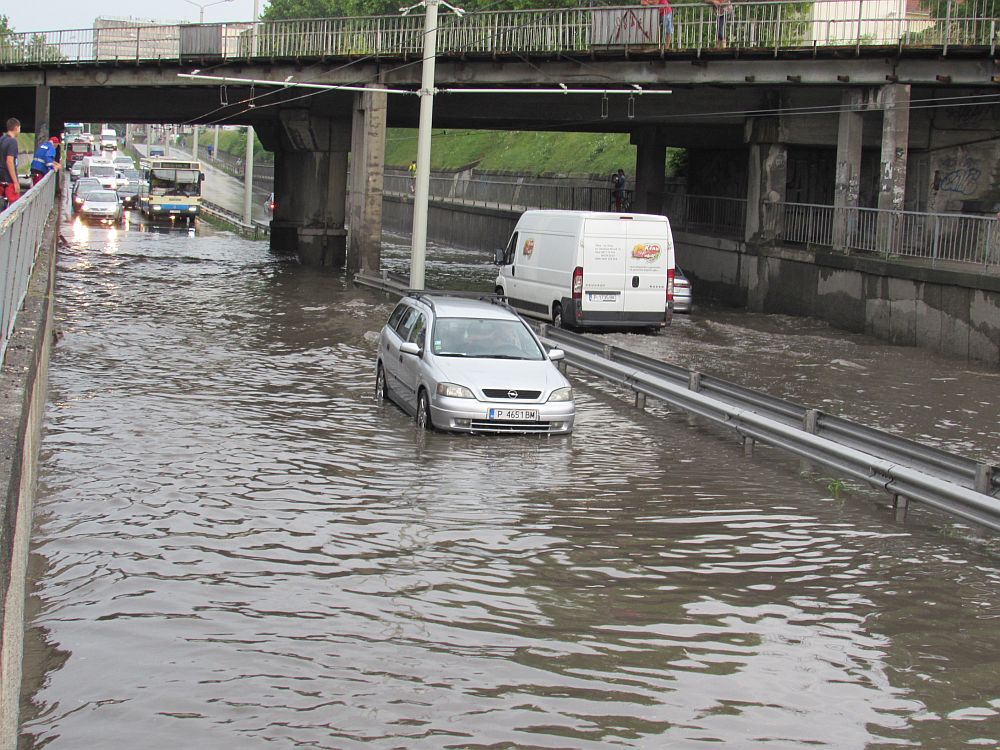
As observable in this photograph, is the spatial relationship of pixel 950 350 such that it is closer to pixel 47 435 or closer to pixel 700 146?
pixel 47 435

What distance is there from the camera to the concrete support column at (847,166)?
104ft

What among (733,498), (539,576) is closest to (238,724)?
(539,576)

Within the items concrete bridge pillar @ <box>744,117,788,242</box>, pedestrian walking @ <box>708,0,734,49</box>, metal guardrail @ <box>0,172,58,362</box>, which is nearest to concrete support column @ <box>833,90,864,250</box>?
concrete bridge pillar @ <box>744,117,788,242</box>

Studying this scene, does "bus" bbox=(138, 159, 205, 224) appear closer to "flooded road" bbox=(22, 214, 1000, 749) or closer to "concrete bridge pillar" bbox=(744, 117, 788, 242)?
"concrete bridge pillar" bbox=(744, 117, 788, 242)

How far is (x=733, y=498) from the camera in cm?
1223

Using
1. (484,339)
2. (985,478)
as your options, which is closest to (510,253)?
(484,339)

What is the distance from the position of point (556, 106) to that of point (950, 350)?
18.4 meters

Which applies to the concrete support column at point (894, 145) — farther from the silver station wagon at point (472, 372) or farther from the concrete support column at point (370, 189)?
the silver station wagon at point (472, 372)

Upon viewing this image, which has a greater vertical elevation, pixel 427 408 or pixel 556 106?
pixel 556 106

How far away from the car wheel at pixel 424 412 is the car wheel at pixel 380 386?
2.02m

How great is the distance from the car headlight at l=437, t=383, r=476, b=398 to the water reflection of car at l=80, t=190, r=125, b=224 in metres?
52.5

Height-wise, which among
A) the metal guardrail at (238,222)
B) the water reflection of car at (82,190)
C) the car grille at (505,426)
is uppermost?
the water reflection of car at (82,190)

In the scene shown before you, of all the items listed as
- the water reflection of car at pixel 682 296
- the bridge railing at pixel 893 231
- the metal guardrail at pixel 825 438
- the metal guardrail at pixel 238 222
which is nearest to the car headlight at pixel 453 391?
the metal guardrail at pixel 825 438

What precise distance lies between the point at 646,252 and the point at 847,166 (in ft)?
36.2
